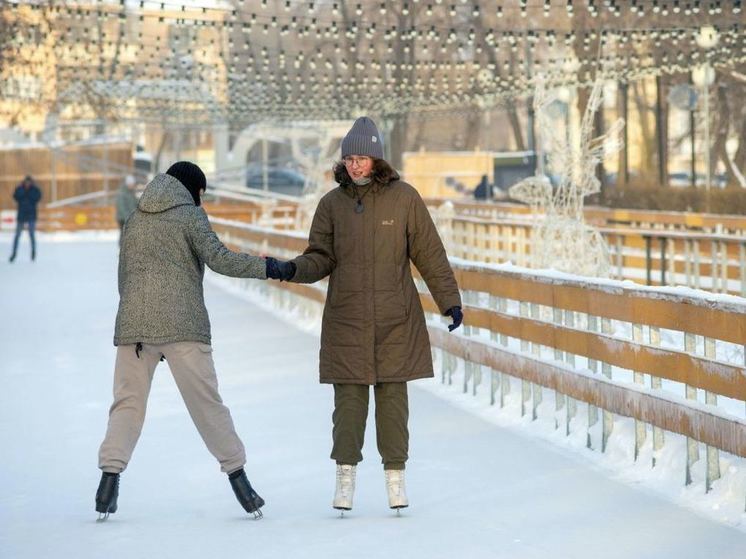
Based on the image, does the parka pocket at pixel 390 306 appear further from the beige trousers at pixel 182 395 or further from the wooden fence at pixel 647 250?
the wooden fence at pixel 647 250

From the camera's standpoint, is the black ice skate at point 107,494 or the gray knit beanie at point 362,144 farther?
the black ice skate at point 107,494

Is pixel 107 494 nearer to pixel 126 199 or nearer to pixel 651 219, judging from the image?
pixel 651 219

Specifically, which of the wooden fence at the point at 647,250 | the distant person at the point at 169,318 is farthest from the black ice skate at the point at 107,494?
the wooden fence at the point at 647,250

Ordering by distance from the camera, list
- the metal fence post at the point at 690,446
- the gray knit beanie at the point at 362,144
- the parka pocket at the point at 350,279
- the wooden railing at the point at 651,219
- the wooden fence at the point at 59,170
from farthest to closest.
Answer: the wooden fence at the point at 59,170
the wooden railing at the point at 651,219
the metal fence post at the point at 690,446
the parka pocket at the point at 350,279
the gray knit beanie at the point at 362,144

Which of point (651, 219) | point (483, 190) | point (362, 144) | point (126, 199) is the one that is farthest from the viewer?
point (483, 190)

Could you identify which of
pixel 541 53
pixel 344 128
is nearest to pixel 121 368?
pixel 344 128

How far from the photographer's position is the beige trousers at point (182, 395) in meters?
7.85

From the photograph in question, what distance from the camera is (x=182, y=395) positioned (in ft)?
26.0

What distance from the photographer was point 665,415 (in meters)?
8.62

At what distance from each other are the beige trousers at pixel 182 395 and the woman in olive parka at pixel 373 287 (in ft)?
1.52

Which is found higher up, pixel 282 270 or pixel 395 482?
pixel 282 270

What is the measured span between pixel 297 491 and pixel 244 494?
2.80 feet

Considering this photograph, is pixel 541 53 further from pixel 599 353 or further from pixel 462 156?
pixel 599 353

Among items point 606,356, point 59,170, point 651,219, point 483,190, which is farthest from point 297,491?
point 59,170
